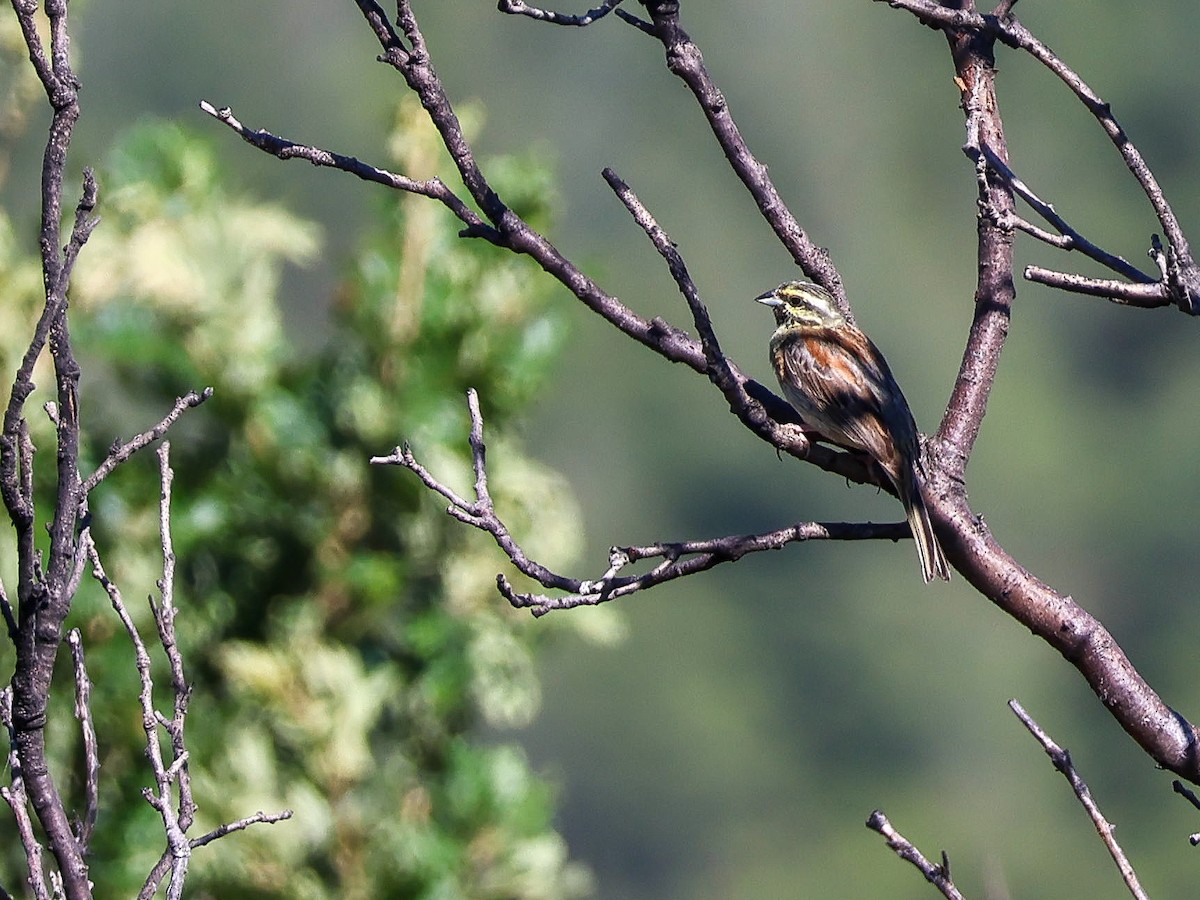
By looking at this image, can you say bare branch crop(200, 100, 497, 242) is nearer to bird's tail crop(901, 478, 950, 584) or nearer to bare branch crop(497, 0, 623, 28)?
bare branch crop(497, 0, 623, 28)

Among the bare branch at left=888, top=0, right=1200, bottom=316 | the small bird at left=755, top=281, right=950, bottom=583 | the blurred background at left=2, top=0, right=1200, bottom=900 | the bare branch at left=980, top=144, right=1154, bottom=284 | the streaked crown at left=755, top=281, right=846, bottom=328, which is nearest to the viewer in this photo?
the bare branch at left=888, top=0, right=1200, bottom=316

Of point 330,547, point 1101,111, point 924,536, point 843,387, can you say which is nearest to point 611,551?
point 924,536

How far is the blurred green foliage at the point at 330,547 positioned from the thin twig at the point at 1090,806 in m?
4.42

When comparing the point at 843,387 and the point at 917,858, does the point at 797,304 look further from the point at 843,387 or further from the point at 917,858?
the point at 917,858

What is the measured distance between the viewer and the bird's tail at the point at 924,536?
149 inches

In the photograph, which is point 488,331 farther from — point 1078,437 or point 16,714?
point 1078,437

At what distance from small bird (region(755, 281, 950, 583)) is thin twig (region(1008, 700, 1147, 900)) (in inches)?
40.8

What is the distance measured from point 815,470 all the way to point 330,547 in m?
49.2

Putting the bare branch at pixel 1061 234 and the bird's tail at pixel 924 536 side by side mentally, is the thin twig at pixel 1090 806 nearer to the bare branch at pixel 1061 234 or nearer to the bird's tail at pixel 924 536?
the bird's tail at pixel 924 536

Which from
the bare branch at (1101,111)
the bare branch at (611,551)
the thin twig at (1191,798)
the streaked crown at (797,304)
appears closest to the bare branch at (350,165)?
the bare branch at (611,551)

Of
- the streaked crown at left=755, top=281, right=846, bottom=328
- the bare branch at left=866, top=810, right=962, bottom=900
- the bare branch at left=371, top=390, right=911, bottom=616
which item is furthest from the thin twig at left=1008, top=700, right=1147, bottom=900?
the streaked crown at left=755, top=281, right=846, bottom=328

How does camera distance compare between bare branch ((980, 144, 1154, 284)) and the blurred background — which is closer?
bare branch ((980, 144, 1154, 284))

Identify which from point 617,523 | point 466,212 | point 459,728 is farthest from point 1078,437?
point 466,212

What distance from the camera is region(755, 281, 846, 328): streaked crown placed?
21.4ft
